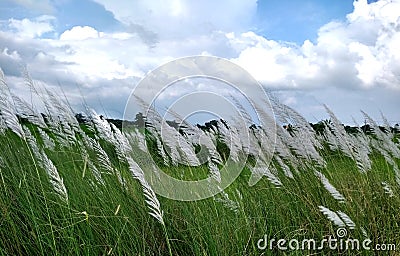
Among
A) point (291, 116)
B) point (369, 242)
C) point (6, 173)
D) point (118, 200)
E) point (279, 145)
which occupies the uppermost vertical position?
point (291, 116)

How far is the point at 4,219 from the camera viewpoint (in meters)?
2.40

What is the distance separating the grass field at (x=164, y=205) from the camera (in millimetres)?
2336

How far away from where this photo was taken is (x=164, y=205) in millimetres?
2703

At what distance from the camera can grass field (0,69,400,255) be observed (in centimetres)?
234

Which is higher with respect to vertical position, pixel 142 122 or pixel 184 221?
pixel 142 122

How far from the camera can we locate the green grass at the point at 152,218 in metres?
2.34

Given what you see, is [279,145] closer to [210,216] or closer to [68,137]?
[210,216]

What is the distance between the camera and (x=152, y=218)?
250 centimetres

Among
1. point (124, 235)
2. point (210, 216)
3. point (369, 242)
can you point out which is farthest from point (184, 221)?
point (369, 242)

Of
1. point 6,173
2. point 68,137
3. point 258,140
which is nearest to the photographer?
point 6,173

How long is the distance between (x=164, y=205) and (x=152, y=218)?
8.3 inches

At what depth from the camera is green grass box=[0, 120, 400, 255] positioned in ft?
Answer: 7.68

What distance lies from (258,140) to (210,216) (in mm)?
1301

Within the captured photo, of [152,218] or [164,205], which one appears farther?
[164,205]
